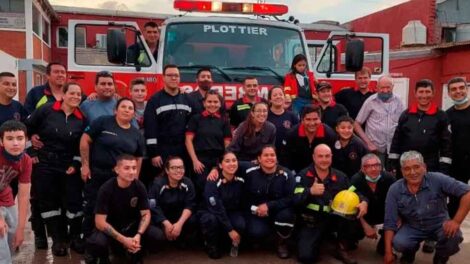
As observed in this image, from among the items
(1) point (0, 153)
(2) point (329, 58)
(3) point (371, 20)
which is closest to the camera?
(1) point (0, 153)

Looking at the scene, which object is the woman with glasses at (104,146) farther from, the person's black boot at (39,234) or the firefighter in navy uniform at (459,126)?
the firefighter in navy uniform at (459,126)

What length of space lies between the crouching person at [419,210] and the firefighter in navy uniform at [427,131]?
0.52 metres

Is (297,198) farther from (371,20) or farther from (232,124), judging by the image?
(371,20)

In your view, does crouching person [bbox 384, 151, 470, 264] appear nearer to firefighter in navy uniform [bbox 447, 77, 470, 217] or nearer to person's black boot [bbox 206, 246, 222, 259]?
firefighter in navy uniform [bbox 447, 77, 470, 217]

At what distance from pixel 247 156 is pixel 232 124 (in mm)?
459

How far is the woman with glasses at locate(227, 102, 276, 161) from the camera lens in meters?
5.20

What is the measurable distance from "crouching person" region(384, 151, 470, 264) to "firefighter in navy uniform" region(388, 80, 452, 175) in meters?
0.52

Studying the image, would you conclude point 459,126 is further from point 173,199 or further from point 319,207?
point 173,199

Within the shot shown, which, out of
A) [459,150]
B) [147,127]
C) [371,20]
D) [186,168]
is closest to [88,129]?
[147,127]

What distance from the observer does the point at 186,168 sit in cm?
545

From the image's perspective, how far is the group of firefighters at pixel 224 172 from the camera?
4.66 metres

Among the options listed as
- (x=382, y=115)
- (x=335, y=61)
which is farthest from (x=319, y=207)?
(x=335, y=61)

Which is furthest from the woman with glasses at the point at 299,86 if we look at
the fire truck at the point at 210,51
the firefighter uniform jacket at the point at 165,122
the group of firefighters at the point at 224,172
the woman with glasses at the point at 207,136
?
the firefighter uniform jacket at the point at 165,122

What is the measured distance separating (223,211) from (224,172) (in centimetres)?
37
